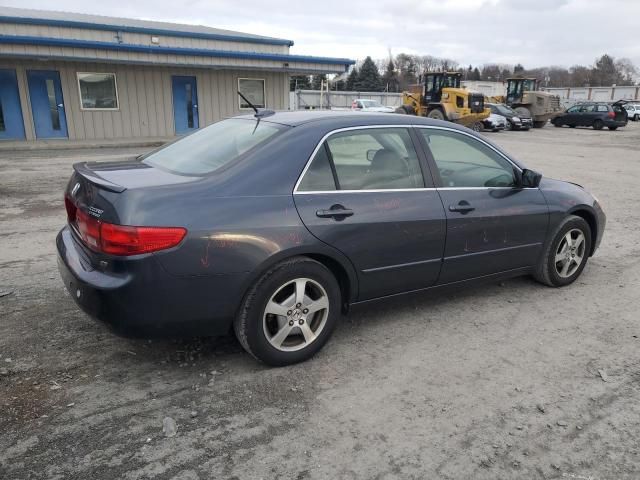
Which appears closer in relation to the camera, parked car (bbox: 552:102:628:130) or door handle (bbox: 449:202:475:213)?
door handle (bbox: 449:202:475:213)

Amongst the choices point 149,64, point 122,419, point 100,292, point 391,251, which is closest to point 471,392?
point 391,251

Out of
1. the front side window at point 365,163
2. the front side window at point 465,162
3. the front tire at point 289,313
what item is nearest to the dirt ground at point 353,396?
the front tire at point 289,313

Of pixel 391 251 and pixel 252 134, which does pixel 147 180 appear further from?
pixel 391 251

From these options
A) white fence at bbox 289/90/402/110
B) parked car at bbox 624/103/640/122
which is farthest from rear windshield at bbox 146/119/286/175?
parked car at bbox 624/103/640/122

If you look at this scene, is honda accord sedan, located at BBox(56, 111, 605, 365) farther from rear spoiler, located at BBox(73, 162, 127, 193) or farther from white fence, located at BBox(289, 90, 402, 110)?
white fence, located at BBox(289, 90, 402, 110)

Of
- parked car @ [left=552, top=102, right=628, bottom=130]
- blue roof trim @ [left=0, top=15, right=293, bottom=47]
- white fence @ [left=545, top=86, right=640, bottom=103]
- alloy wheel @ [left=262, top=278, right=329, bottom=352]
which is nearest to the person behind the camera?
alloy wheel @ [left=262, top=278, right=329, bottom=352]

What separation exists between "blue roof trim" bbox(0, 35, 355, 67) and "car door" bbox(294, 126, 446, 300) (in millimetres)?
16436

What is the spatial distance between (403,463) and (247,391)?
1023 mm

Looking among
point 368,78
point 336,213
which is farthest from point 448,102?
point 368,78

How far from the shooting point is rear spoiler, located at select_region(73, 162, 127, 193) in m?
2.90

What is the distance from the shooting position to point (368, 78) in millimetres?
81312

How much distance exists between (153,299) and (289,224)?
89 cm

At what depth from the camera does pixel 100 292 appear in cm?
283

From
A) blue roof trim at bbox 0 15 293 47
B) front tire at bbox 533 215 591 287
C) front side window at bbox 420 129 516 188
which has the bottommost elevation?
front tire at bbox 533 215 591 287
